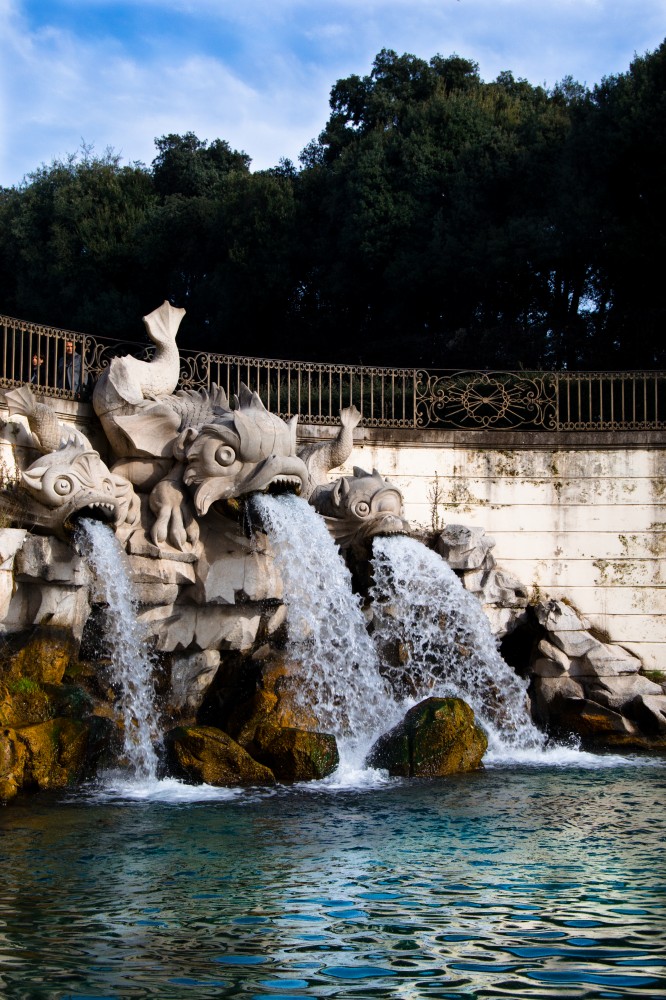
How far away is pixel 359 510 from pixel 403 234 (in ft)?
40.2

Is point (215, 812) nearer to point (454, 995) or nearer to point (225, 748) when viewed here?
point (225, 748)

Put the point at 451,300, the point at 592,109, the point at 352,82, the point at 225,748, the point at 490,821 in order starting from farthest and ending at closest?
the point at 352,82, the point at 451,300, the point at 592,109, the point at 225,748, the point at 490,821

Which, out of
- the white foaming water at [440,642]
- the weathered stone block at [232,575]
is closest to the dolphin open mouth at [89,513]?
Answer: the weathered stone block at [232,575]

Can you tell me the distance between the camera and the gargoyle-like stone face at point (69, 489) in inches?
445

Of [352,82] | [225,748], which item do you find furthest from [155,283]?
[225,748]

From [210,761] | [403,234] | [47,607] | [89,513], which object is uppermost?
[403,234]

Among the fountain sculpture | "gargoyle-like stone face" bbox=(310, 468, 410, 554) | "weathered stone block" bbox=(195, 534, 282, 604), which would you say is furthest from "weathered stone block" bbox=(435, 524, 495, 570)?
"weathered stone block" bbox=(195, 534, 282, 604)

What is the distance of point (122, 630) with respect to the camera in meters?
11.5

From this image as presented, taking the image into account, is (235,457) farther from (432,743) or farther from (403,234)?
(403,234)

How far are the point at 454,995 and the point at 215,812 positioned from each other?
417 centimetres

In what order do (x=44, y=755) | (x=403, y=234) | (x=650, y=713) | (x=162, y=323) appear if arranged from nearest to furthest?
1. (x=44, y=755)
2. (x=162, y=323)
3. (x=650, y=713)
4. (x=403, y=234)

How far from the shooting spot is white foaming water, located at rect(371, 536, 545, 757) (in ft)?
42.7

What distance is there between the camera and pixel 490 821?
8.42m

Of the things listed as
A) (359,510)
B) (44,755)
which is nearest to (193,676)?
(44,755)
